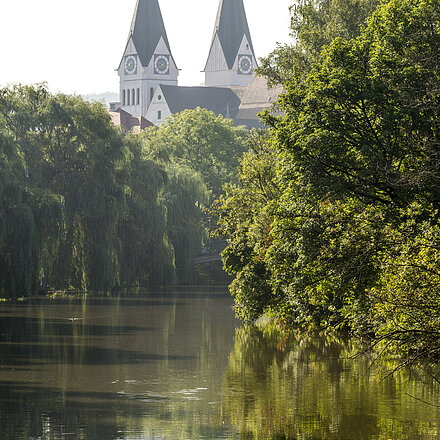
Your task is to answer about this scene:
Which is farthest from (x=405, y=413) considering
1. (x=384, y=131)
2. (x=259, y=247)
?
(x=259, y=247)

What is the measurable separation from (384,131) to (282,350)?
837 cm

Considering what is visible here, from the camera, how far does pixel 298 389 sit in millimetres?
22094

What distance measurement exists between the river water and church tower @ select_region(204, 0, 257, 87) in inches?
4986

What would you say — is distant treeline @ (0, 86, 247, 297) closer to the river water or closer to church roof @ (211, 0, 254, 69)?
the river water

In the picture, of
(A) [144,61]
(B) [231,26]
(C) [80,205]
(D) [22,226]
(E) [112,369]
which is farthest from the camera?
(B) [231,26]

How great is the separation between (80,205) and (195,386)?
28.6m

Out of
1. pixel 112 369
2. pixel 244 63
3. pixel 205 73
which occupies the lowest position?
pixel 112 369

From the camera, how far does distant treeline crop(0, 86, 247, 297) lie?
4469 centimetres

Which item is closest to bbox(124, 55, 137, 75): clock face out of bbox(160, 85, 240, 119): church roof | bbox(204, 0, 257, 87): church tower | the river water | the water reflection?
bbox(160, 85, 240, 119): church roof

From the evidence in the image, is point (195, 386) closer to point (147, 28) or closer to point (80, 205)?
point (80, 205)

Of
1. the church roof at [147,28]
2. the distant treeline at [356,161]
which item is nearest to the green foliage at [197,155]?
the distant treeline at [356,161]

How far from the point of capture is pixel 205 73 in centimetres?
17400

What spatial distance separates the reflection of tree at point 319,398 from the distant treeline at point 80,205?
17694 millimetres

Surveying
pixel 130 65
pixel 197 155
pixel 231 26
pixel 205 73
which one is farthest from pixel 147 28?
pixel 197 155
